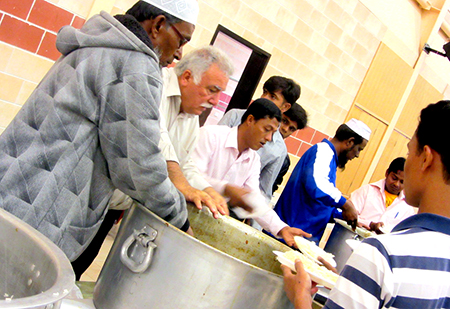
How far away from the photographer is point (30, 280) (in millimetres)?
817

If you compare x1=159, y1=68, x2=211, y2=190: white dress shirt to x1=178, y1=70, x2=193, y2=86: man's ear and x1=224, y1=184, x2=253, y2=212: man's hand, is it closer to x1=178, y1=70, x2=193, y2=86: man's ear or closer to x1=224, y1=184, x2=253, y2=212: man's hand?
x1=178, y1=70, x2=193, y2=86: man's ear

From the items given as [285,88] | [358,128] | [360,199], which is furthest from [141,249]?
[360,199]

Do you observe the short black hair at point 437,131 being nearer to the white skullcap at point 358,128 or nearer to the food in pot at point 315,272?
the food in pot at point 315,272

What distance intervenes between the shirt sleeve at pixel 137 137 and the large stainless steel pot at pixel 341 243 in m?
1.96

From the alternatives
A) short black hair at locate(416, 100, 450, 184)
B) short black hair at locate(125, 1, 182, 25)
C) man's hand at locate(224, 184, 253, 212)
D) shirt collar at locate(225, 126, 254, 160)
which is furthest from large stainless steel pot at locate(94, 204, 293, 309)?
shirt collar at locate(225, 126, 254, 160)

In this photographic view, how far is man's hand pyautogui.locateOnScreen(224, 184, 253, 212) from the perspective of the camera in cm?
220

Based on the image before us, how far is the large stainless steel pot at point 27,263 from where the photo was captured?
0.77m

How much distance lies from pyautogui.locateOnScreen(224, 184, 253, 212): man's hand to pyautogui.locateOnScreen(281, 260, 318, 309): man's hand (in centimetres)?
77

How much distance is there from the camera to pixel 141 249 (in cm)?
133

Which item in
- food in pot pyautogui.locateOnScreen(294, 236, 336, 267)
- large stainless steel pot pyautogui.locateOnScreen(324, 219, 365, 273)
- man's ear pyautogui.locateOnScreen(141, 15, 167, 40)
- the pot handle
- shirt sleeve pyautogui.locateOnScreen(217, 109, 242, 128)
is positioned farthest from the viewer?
shirt sleeve pyautogui.locateOnScreen(217, 109, 242, 128)

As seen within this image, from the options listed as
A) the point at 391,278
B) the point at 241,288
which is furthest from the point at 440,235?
the point at 241,288

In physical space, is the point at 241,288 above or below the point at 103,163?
below

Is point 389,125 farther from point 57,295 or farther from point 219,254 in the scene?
point 57,295

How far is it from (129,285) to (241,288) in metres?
0.33
